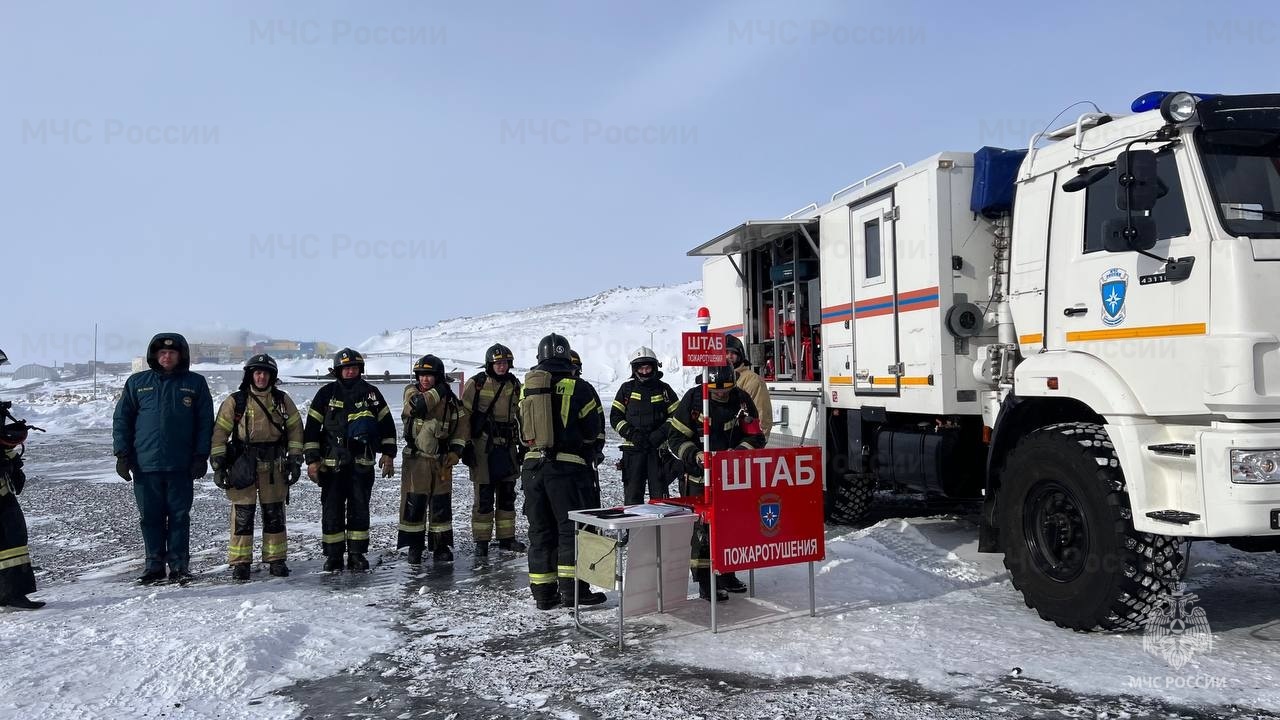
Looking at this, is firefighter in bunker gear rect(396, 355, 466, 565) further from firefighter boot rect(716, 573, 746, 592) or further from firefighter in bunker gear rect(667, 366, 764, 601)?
firefighter boot rect(716, 573, 746, 592)

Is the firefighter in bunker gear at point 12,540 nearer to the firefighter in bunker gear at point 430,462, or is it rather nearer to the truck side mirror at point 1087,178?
the firefighter in bunker gear at point 430,462

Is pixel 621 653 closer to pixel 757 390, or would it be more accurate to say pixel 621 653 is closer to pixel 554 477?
pixel 554 477

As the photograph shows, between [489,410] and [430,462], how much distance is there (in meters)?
0.78

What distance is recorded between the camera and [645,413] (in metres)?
7.48

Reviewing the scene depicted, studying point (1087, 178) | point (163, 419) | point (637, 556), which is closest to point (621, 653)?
point (637, 556)

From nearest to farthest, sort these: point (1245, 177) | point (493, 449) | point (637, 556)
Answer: point (1245, 177) < point (637, 556) < point (493, 449)

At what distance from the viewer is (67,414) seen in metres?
31.1

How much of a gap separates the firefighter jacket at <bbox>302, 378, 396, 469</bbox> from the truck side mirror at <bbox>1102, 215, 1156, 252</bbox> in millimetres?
5734

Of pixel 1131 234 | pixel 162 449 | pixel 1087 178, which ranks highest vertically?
pixel 1087 178

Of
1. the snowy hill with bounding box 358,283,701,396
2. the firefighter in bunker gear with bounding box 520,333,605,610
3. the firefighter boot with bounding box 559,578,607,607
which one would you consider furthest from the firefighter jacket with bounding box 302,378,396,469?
the snowy hill with bounding box 358,283,701,396

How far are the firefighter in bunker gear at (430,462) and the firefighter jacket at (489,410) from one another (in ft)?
0.55

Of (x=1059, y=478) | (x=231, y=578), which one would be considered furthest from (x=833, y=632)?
(x=231, y=578)

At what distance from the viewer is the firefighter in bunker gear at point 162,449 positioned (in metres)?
7.18

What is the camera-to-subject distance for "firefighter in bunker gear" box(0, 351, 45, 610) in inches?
239
